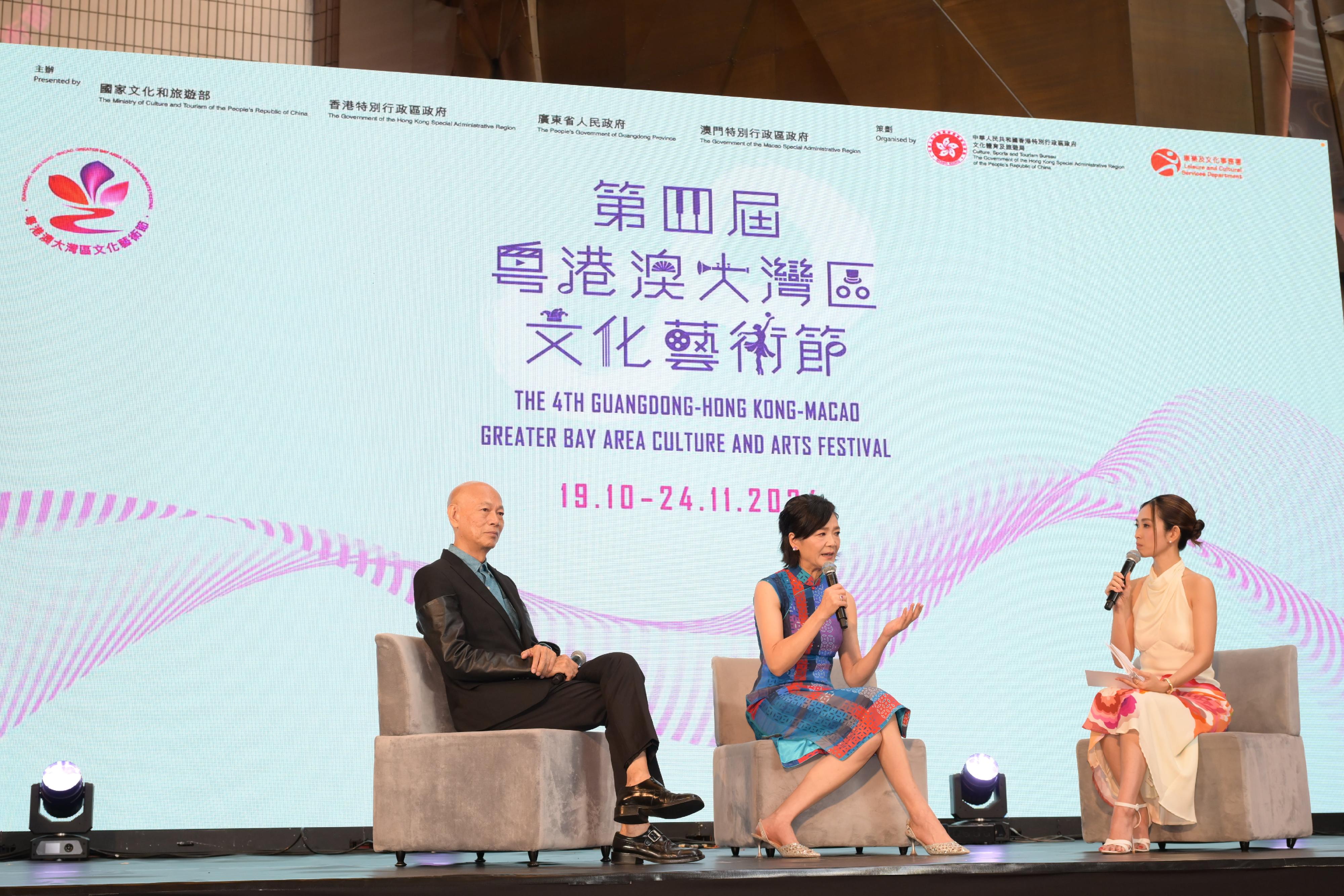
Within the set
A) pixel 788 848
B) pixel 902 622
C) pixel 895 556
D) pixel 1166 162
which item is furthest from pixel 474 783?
pixel 1166 162

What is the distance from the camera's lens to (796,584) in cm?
390

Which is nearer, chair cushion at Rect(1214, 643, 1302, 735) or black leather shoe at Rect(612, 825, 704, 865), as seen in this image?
black leather shoe at Rect(612, 825, 704, 865)

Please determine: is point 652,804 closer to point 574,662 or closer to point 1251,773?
point 574,662

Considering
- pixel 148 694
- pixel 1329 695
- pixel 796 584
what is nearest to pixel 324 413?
pixel 148 694

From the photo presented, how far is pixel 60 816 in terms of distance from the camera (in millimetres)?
4441

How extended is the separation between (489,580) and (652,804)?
32.0 inches

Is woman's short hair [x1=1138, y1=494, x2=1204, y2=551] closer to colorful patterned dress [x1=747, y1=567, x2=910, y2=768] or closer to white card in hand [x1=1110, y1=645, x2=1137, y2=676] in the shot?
white card in hand [x1=1110, y1=645, x2=1137, y2=676]

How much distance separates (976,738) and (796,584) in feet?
5.65

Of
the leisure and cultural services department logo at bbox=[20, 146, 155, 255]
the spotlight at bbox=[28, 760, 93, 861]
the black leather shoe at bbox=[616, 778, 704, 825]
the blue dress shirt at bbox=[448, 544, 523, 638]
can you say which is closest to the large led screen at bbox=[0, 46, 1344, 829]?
the leisure and cultural services department logo at bbox=[20, 146, 155, 255]

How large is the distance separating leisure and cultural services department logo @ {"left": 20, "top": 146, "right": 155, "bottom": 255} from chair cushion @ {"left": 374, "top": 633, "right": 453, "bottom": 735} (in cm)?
213

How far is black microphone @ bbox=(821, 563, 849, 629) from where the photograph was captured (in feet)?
11.9

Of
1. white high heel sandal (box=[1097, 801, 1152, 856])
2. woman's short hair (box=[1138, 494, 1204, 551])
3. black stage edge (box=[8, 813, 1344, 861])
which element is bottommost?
black stage edge (box=[8, 813, 1344, 861])

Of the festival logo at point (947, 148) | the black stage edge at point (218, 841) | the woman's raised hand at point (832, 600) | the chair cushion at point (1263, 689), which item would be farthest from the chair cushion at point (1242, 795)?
the festival logo at point (947, 148)

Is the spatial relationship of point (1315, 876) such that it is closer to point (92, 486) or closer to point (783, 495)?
point (783, 495)
